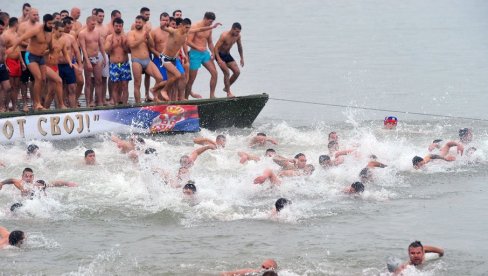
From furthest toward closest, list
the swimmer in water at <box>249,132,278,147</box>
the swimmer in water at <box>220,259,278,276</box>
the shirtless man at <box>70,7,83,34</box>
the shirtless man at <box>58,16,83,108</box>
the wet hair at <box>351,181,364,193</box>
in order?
the swimmer in water at <box>249,132,278,147</box> < the shirtless man at <box>70,7,83,34</box> < the shirtless man at <box>58,16,83,108</box> < the wet hair at <box>351,181,364,193</box> < the swimmer in water at <box>220,259,278,276</box>

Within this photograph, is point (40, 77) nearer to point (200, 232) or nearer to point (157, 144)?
point (157, 144)

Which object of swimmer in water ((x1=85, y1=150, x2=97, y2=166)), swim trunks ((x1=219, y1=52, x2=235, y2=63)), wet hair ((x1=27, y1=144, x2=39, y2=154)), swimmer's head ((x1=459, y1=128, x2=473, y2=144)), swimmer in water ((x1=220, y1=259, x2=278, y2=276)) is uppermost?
swim trunks ((x1=219, y1=52, x2=235, y2=63))

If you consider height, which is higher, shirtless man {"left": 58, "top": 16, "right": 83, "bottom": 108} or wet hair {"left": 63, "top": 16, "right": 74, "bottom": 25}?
wet hair {"left": 63, "top": 16, "right": 74, "bottom": 25}

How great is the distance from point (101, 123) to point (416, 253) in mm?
8392

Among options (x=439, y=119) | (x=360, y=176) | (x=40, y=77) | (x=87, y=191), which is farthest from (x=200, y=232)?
(x=439, y=119)

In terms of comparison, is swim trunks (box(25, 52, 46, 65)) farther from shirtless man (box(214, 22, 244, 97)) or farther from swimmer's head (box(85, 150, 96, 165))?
shirtless man (box(214, 22, 244, 97))

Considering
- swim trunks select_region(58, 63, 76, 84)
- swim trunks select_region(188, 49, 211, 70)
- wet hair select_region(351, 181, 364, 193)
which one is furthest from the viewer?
swim trunks select_region(188, 49, 211, 70)

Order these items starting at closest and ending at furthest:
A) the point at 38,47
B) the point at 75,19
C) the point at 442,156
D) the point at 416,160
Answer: the point at 38,47 < the point at 416,160 < the point at 442,156 < the point at 75,19

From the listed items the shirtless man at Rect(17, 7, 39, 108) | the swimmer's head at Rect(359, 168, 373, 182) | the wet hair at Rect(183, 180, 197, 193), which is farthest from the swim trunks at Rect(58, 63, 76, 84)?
the swimmer's head at Rect(359, 168, 373, 182)

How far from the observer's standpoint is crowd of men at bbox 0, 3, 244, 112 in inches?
723

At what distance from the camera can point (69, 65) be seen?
61.8 ft

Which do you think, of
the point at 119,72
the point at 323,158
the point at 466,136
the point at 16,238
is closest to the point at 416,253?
the point at 323,158

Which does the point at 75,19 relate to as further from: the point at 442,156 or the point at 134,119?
the point at 442,156

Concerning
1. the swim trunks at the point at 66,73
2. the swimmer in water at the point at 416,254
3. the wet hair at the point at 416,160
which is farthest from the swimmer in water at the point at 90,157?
the swimmer in water at the point at 416,254
